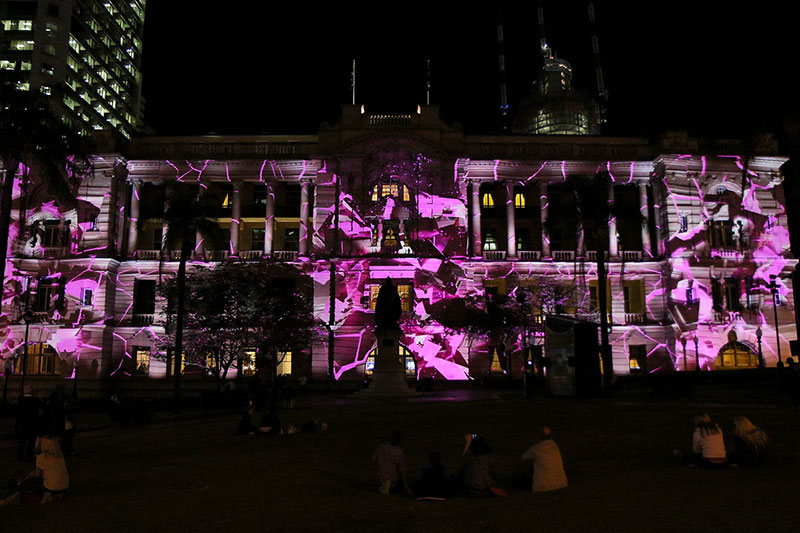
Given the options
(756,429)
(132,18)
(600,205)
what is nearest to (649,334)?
(600,205)

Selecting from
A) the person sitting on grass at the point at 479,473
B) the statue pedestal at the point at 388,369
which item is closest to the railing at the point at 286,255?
the statue pedestal at the point at 388,369

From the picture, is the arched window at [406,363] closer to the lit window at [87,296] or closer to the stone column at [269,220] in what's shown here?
the stone column at [269,220]

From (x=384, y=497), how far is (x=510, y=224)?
145ft

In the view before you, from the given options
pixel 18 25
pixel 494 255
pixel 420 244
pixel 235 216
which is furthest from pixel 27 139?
pixel 18 25

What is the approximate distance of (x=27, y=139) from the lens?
84.9 feet

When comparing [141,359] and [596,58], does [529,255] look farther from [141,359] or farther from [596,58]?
[596,58]

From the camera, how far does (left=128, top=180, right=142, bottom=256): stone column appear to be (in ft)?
174

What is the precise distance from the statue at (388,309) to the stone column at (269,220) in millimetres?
19591

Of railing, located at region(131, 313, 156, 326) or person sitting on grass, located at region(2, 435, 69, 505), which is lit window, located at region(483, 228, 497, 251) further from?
person sitting on grass, located at region(2, 435, 69, 505)

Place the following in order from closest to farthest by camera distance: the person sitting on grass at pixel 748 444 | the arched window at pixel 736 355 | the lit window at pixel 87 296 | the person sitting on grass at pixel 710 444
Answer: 1. the person sitting on grass at pixel 710 444
2. the person sitting on grass at pixel 748 444
3. the arched window at pixel 736 355
4. the lit window at pixel 87 296

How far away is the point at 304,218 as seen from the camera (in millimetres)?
53250

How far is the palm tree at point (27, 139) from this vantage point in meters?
25.1

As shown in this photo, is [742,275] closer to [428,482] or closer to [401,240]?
[401,240]

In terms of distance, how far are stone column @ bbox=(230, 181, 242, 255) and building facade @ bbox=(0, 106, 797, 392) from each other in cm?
17
